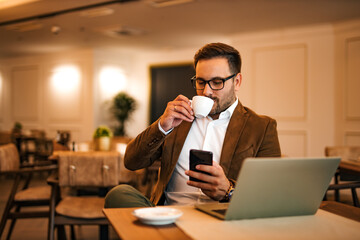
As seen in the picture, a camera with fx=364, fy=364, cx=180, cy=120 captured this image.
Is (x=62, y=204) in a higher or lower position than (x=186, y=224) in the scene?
lower

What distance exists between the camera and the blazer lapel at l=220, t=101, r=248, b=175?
1751 millimetres

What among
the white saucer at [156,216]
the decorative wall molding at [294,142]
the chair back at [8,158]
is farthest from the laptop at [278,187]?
the decorative wall molding at [294,142]

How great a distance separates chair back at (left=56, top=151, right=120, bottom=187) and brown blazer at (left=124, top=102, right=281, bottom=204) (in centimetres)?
65

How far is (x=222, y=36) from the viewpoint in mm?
8266

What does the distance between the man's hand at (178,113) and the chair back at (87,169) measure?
969 millimetres

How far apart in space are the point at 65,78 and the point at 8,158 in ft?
25.9

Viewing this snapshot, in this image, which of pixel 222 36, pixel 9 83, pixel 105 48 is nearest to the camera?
pixel 222 36

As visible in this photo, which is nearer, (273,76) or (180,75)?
(273,76)

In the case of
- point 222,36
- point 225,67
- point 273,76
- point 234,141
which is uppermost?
point 222,36

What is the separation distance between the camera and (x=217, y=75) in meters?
1.85

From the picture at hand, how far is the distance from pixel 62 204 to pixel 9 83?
10498 millimetres

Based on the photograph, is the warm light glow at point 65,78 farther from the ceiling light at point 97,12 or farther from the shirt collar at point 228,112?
the shirt collar at point 228,112

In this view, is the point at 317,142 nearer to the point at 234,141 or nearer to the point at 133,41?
the point at 133,41

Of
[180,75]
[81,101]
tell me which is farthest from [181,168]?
[81,101]
